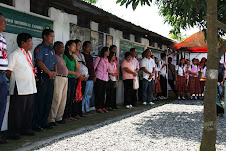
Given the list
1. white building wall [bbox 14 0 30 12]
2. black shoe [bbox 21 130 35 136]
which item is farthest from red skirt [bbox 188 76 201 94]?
black shoe [bbox 21 130 35 136]

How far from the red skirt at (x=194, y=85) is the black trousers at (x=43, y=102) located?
9.27 metres

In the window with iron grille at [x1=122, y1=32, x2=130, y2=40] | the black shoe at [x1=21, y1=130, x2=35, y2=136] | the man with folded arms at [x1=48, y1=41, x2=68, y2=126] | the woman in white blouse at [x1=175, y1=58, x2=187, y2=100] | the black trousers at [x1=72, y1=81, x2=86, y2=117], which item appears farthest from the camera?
the woman in white blouse at [x1=175, y1=58, x2=187, y2=100]

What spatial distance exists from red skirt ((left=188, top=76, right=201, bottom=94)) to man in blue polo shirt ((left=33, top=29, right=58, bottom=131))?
30.4 ft

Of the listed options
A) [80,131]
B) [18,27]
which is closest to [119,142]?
[80,131]

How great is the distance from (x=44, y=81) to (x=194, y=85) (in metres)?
9.64

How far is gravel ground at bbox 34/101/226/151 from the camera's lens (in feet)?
14.8

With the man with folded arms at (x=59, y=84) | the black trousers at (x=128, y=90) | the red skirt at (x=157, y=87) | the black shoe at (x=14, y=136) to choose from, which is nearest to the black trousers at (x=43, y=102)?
the man with folded arms at (x=59, y=84)

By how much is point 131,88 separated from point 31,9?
4.78 m

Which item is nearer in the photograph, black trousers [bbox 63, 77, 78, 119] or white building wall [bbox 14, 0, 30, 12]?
white building wall [bbox 14, 0, 30, 12]

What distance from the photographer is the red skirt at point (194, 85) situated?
13727 millimetres

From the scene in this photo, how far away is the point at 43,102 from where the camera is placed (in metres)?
5.78

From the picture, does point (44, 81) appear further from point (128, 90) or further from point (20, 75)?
point (128, 90)

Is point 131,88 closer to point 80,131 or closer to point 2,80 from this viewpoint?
point 80,131

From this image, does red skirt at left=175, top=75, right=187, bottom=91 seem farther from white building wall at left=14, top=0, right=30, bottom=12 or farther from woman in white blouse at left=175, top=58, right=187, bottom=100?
white building wall at left=14, top=0, right=30, bottom=12
